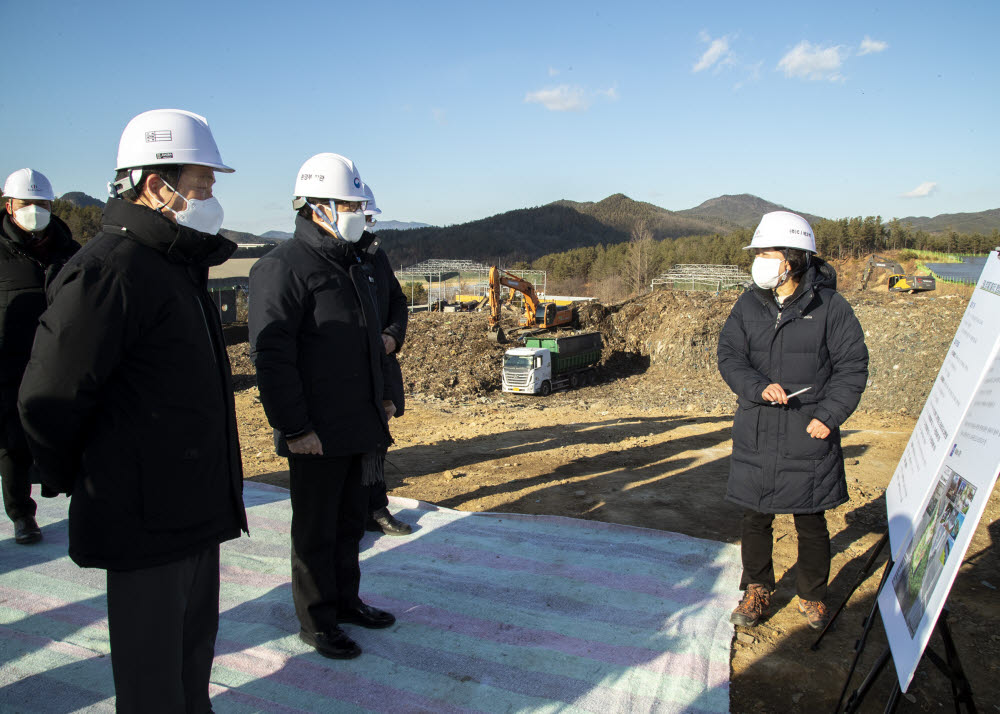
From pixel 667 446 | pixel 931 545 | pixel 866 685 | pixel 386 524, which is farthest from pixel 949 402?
pixel 667 446

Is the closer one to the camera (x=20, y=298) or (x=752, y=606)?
(x=752, y=606)

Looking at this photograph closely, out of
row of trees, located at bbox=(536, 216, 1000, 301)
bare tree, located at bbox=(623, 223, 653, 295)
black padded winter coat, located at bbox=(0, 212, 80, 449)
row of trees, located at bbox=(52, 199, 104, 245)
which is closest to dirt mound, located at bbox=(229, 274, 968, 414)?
black padded winter coat, located at bbox=(0, 212, 80, 449)

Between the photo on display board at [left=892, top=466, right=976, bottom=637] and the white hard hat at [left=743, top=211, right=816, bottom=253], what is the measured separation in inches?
49.7

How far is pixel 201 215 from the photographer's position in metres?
1.79

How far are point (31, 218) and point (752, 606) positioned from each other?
4.04m

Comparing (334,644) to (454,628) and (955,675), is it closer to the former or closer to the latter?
(454,628)

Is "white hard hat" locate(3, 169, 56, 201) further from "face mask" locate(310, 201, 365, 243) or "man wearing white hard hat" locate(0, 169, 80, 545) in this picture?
"face mask" locate(310, 201, 365, 243)

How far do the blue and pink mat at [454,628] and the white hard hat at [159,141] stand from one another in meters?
1.79

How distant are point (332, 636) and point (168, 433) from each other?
4.15 feet

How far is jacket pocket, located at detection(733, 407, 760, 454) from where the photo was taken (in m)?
2.90

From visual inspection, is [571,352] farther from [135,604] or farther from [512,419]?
[135,604]

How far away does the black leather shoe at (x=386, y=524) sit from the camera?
376 centimetres

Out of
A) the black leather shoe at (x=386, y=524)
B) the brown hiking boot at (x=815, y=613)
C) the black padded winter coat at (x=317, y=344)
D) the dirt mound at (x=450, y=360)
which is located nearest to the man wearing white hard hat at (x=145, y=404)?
the black padded winter coat at (x=317, y=344)

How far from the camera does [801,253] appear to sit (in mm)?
2855
